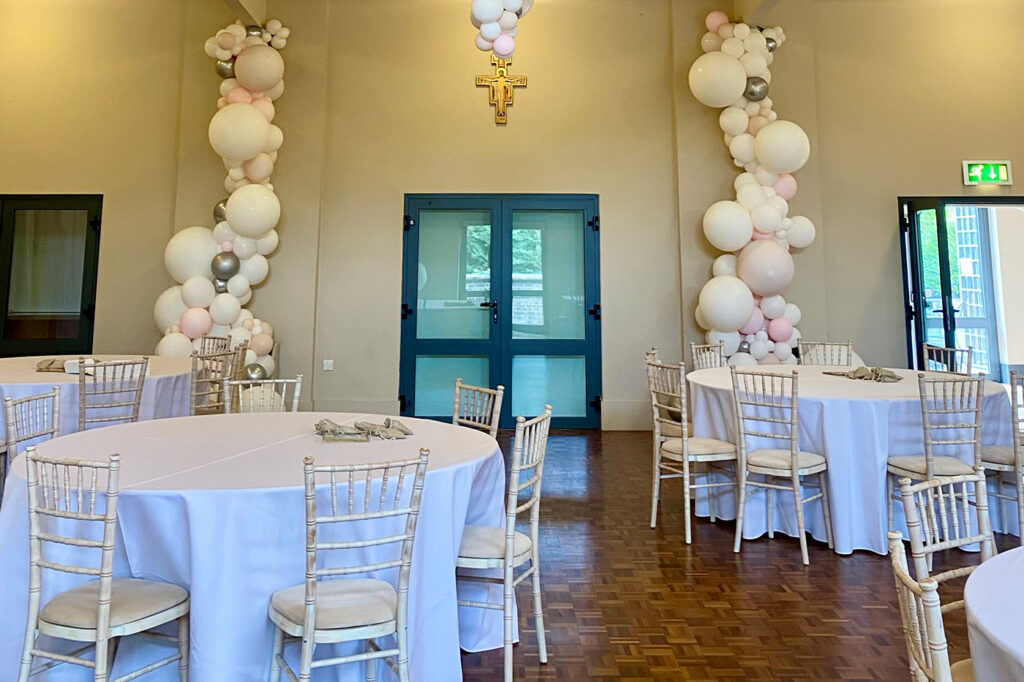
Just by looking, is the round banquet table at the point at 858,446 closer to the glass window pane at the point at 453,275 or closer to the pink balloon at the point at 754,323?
the pink balloon at the point at 754,323

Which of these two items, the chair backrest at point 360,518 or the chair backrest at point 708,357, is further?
the chair backrest at point 708,357

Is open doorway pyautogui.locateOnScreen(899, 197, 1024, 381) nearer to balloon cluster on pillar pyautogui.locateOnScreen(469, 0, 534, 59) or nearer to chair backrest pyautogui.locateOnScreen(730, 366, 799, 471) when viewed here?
chair backrest pyautogui.locateOnScreen(730, 366, 799, 471)

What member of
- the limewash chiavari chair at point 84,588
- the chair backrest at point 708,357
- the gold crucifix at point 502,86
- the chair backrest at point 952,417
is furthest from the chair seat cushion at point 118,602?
the gold crucifix at point 502,86

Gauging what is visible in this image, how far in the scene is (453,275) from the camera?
6.93m

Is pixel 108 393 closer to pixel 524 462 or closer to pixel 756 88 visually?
pixel 524 462

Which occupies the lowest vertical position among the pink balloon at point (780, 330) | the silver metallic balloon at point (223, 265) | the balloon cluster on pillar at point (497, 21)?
the pink balloon at point (780, 330)

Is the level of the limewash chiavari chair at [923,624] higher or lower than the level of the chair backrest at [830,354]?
lower

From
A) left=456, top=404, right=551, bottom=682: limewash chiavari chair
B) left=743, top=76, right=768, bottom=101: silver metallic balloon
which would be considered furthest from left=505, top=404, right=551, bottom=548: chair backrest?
left=743, top=76, right=768, bottom=101: silver metallic balloon

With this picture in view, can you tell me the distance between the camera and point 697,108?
21.8 feet

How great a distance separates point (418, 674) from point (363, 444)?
79 centimetres

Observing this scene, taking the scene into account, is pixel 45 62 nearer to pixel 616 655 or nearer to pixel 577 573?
pixel 577 573

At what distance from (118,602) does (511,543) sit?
3.61 ft

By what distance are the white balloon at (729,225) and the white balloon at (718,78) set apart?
1.03 metres

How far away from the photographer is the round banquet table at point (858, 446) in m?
3.20
